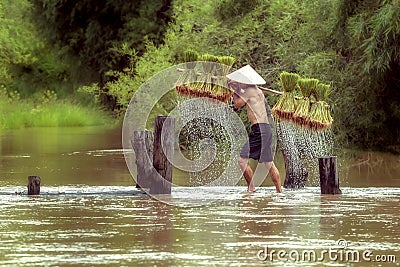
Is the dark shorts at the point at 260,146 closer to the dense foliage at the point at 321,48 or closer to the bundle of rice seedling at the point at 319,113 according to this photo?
the bundle of rice seedling at the point at 319,113

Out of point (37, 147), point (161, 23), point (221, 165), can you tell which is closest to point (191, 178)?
point (221, 165)

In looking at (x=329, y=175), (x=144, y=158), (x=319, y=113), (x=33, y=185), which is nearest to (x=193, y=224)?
(x=144, y=158)

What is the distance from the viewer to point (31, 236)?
1249 cm

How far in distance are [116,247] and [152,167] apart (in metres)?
4.86

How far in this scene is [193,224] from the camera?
532 inches

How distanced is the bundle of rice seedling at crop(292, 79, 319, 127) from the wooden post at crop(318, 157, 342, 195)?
711 millimetres

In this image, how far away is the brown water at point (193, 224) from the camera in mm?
11180

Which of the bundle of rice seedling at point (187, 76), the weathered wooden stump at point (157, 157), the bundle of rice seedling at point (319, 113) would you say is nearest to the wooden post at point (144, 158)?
the weathered wooden stump at point (157, 157)

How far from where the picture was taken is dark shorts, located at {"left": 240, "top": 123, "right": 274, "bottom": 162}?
1706 cm

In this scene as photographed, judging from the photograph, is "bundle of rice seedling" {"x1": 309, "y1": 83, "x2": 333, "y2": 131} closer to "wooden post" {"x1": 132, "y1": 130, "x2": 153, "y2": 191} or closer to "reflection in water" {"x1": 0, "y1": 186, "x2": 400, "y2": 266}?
"reflection in water" {"x1": 0, "y1": 186, "x2": 400, "y2": 266}

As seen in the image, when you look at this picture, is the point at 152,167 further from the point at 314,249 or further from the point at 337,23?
the point at 337,23

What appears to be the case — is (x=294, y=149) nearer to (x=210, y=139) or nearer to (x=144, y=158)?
(x=144, y=158)

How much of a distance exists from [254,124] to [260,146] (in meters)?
0.35

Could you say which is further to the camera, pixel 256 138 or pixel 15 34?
pixel 15 34
